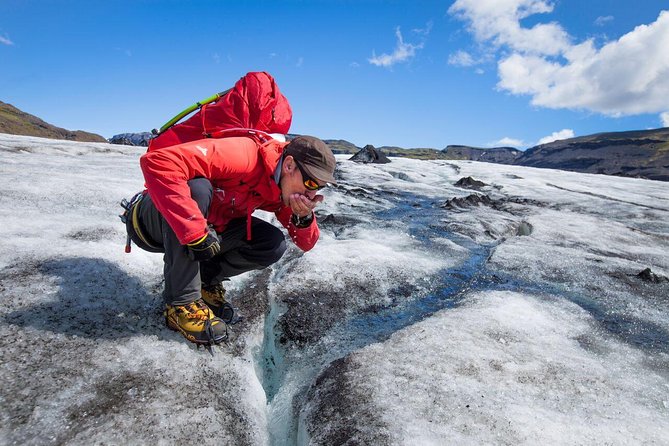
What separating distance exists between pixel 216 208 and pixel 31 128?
151m

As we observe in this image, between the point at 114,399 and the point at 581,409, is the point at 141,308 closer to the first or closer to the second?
the point at 114,399

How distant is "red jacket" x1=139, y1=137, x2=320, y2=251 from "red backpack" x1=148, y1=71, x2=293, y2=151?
0.22 metres

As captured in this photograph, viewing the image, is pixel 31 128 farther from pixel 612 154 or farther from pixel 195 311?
pixel 612 154

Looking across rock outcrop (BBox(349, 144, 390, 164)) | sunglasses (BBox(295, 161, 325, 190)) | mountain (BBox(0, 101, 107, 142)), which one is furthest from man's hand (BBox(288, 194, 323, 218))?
mountain (BBox(0, 101, 107, 142))

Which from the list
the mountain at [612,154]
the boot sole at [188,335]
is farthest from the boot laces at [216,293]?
the mountain at [612,154]

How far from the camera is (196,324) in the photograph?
11.0ft

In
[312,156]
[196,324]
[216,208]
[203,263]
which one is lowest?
[196,324]

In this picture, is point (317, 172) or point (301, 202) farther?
point (301, 202)

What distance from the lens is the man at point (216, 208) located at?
2.88m

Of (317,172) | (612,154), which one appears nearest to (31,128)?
(317,172)

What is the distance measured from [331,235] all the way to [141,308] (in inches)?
167

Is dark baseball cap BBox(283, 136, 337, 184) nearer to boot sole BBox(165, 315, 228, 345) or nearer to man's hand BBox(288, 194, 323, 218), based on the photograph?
man's hand BBox(288, 194, 323, 218)

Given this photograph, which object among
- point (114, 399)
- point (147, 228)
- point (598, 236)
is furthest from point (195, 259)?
point (598, 236)

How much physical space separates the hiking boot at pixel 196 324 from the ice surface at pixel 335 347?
116mm
